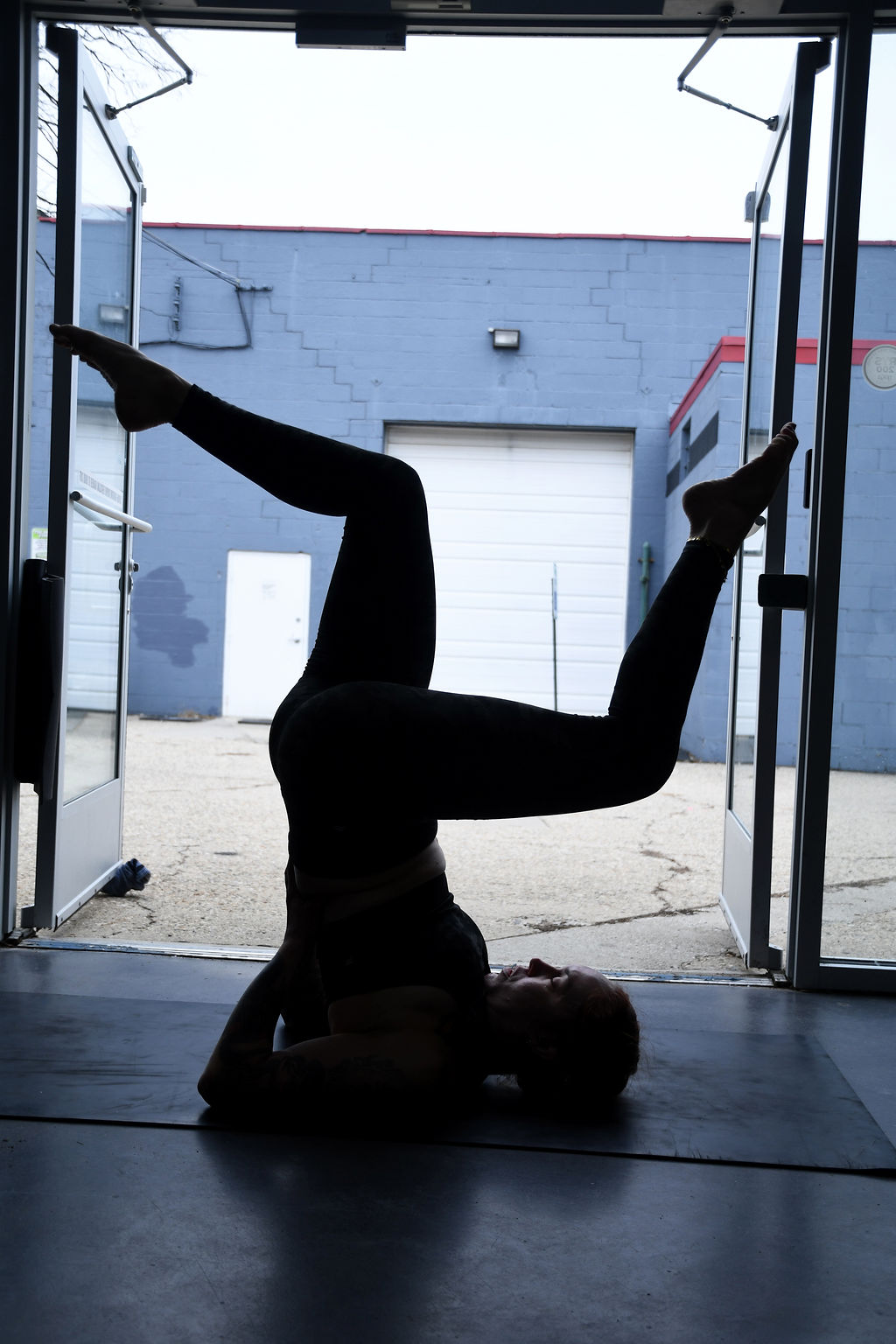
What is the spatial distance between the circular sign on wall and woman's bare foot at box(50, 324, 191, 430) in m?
1.66

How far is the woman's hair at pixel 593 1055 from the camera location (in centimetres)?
163

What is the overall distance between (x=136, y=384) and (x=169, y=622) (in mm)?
7635

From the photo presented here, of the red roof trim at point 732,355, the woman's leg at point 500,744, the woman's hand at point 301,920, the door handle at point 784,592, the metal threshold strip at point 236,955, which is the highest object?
the red roof trim at point 732,355

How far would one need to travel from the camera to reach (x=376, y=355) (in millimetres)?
8828

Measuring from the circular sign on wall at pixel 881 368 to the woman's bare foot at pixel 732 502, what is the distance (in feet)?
3.29

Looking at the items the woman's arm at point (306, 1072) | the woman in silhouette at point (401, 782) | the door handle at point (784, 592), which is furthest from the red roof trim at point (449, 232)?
the woman's arm at point (306, 1072)

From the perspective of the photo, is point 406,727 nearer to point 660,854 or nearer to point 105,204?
point 105,204

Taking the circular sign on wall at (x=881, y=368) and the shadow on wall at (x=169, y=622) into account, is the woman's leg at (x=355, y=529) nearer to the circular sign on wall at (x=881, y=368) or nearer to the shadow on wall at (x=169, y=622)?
the circular sign on wall at (x=881, y=368)

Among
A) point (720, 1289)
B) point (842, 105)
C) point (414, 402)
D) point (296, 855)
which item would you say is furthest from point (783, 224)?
point (414, 402)

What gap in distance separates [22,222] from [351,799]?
195 centimetres

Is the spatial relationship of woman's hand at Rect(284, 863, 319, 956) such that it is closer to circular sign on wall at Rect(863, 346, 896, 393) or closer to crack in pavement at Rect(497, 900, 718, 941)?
crack in pavement at Rect(497, 900, 718, 941)

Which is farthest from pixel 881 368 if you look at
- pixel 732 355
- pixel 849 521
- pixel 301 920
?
pixel 732 355

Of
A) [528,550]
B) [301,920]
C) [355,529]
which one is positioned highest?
[528,550]

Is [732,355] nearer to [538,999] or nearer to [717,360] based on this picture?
[717,360]
